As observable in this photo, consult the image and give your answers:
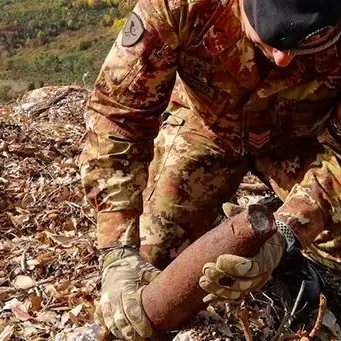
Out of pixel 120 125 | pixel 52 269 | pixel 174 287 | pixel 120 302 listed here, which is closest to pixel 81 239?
pixel 52 269

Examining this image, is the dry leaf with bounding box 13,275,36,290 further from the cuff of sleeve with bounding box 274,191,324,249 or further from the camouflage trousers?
the cuff of sleeve with bounding box 274,191,324,249

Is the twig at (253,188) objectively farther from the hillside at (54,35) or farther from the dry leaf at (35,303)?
the hillside at (54,35)

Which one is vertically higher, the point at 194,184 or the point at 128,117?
the point at 128,117

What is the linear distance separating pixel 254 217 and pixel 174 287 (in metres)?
0.38

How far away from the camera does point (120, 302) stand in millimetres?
2354

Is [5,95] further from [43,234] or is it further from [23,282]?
[23,282]

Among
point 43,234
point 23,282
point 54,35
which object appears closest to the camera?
point 23,282

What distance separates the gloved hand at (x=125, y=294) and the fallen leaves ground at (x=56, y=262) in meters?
0.10

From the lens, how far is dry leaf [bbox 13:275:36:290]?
2.94 meters

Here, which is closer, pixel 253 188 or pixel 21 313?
pixel 21 313

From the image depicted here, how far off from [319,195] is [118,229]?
2.44ft

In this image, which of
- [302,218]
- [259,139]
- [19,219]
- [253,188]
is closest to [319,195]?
[302,218]

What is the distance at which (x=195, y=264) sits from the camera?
6.84 feet

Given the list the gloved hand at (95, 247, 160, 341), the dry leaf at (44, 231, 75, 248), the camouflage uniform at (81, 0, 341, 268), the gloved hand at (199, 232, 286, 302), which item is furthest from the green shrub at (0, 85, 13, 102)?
the gloved hand at (199, 232, 286, 302)
